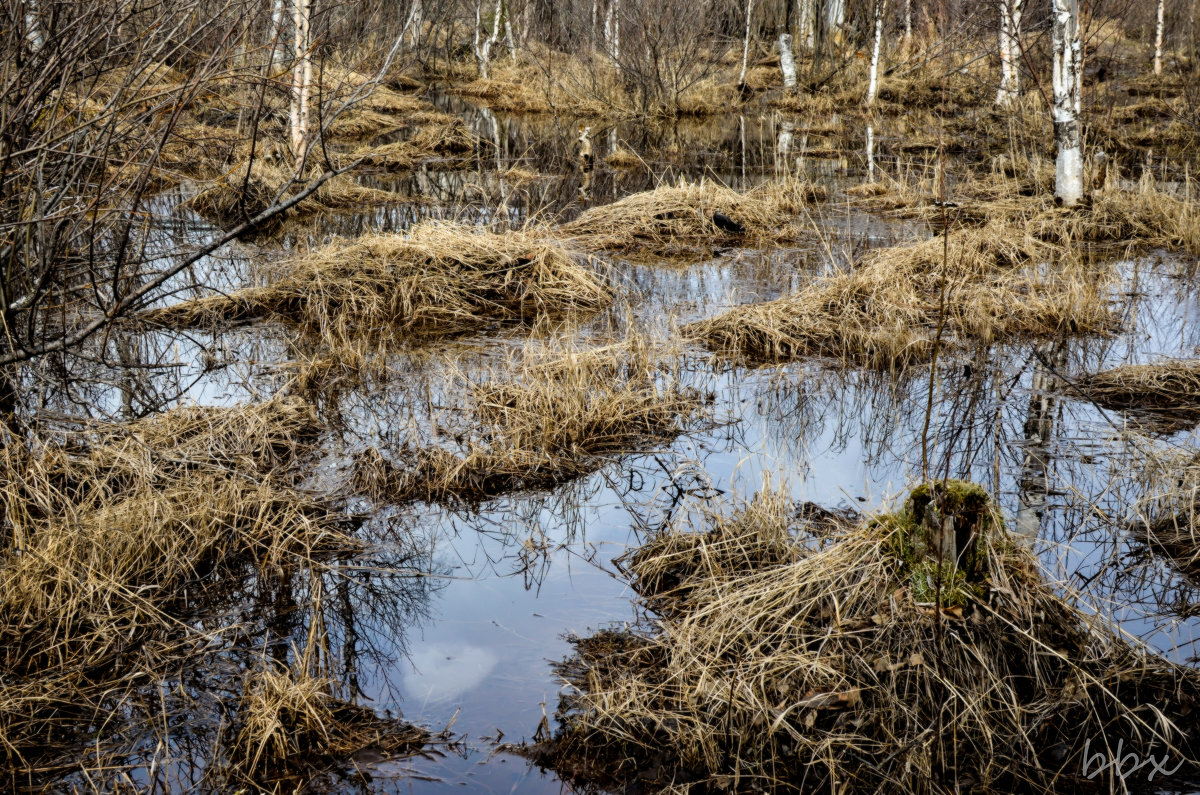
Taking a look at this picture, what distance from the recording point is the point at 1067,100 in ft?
33.0

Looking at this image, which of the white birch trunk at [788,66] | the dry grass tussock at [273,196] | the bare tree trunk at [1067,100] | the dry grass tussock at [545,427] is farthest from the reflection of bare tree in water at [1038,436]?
the white birch trunk at [788,66]

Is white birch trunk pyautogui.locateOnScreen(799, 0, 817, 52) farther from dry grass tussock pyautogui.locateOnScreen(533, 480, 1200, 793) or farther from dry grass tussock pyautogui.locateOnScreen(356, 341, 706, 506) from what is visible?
dry grass tussock pyautogui.locateOnScreen(533, 480, 1200, 793)

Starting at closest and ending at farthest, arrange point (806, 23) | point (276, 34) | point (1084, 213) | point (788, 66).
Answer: point (276, 34) < point (1084, 213) < point (788, 66) < point (806, 23)

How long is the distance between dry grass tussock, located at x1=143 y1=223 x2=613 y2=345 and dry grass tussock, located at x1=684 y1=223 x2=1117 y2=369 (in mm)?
1477

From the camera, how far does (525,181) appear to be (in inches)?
536

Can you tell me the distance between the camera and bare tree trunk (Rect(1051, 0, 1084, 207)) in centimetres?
985

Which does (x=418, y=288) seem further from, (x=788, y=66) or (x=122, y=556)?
(x=788, y=66)

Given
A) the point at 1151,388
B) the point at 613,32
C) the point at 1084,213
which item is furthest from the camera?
the point at 613,32

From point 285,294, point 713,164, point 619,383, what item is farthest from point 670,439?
point 713,164

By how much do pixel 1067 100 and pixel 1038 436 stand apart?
5.85 meters

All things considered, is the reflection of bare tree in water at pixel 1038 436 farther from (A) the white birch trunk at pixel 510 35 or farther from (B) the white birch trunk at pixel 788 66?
(A) the white birch trunk at pixel 510 35

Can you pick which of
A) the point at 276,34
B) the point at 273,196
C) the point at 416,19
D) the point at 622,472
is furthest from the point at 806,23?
the point at 276,34

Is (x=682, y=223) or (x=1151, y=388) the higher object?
(x=682, y=223)

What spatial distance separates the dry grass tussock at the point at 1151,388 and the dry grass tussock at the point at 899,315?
Answer: 110cm
